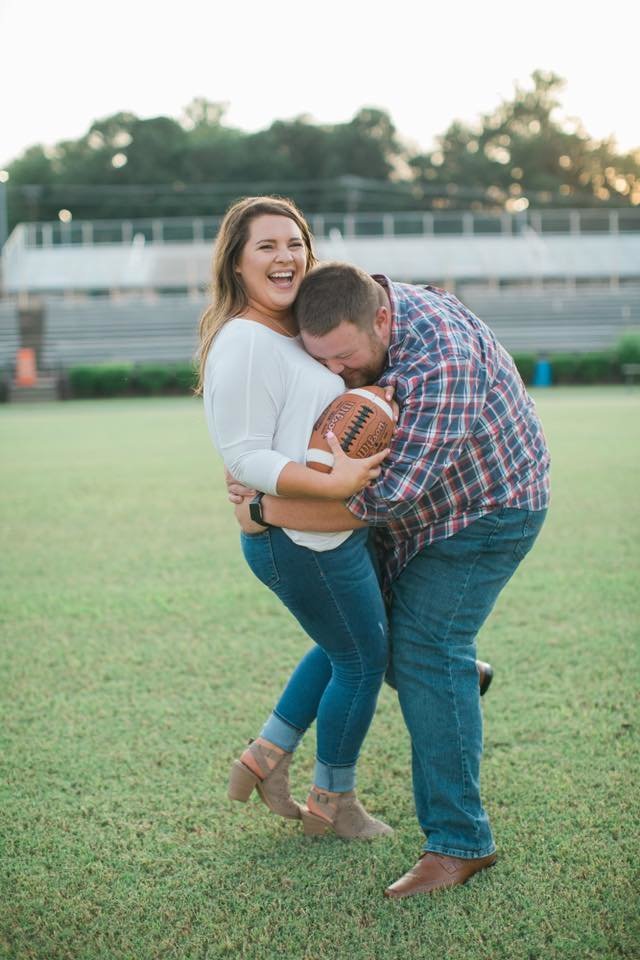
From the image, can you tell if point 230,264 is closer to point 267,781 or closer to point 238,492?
point 238,492

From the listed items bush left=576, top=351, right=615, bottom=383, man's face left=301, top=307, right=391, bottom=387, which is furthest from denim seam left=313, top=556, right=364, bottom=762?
bush left=576, top=351, right=615, bottom=383

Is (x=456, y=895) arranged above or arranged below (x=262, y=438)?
below

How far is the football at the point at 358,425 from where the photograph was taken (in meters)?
2.64

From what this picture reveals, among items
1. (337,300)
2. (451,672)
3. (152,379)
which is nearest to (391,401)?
(337,300)

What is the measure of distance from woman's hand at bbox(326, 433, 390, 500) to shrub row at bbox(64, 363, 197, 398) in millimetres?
24952

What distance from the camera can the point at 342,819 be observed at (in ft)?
10.1

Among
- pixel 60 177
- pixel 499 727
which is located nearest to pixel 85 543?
pixel 499 727

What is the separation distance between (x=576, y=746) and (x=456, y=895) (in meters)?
1.17

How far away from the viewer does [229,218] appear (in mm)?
2916

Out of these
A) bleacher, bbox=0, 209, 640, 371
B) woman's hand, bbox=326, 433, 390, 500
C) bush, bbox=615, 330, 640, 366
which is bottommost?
bush, bbox=615, 330, 640, 366

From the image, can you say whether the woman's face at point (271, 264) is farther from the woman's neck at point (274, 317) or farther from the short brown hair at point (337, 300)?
the short brown hair at point (337, 300)

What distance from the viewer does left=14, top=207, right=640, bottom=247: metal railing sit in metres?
36.9

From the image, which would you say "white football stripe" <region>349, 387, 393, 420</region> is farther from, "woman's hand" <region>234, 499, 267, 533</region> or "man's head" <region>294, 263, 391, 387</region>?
"woman's hand" <region>234, 499, 267, 533</region>

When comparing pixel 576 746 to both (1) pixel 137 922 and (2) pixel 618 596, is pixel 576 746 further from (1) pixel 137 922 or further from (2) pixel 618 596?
(2) pixel 618 596
